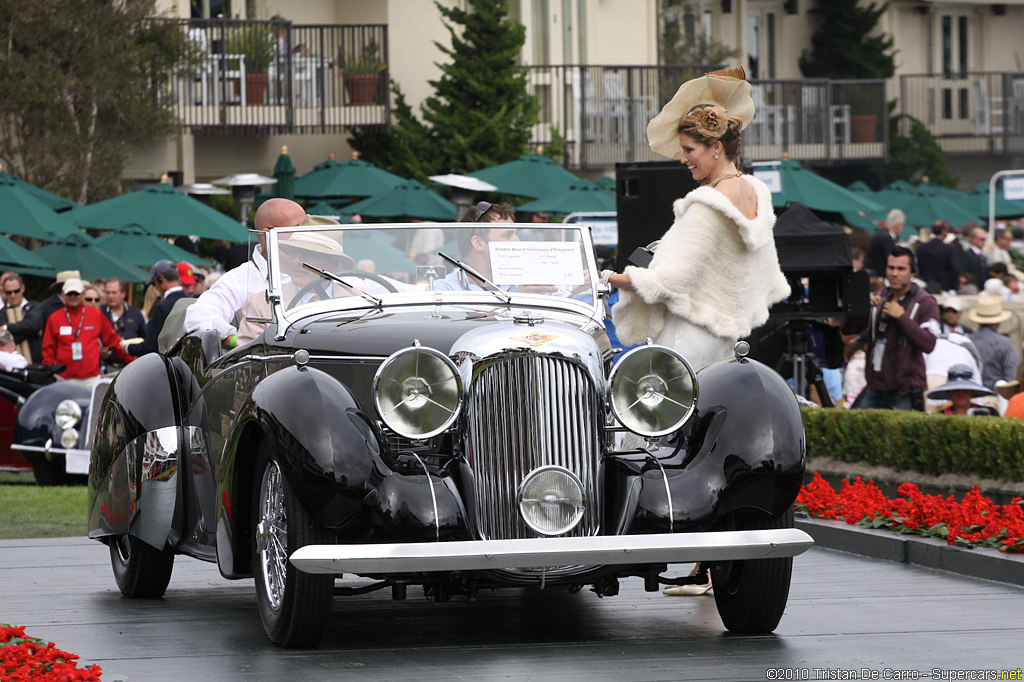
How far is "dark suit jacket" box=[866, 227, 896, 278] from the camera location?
968 inches

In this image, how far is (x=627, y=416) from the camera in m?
7.07

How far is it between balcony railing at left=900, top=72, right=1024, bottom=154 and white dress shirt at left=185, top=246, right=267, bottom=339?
140 feet

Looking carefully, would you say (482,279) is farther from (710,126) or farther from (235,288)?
(235,288)

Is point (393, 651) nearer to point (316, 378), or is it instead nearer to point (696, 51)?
point (316, 378)

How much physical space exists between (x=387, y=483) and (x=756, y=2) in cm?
4292

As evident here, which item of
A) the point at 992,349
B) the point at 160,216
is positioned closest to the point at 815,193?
the point at 160,216

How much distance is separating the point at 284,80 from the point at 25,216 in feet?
44.3

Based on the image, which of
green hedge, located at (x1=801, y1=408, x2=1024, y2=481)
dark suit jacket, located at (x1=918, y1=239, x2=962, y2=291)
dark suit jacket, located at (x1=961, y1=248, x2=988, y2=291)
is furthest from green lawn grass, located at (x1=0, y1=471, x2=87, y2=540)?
dark suit jacket, located at (x1=961, y1=248, x2=988, y2=291)

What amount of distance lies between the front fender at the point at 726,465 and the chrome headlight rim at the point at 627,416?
0.12 metres

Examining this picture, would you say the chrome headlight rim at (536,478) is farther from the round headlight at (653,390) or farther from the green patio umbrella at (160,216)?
the green patio umbrella at (160,216)

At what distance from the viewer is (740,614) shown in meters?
7.29

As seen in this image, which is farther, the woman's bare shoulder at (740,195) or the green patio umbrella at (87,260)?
the green patio umbrella at (87,260)

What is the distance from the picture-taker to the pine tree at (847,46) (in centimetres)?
4712

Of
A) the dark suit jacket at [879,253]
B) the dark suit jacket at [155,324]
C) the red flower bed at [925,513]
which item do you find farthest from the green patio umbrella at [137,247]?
the red flower bed at [925,513]
